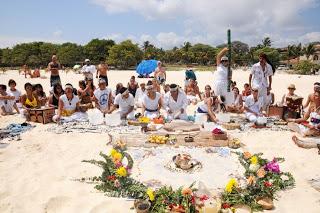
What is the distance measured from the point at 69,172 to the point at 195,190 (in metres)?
2.30

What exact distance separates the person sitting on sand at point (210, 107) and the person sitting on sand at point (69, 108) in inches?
138

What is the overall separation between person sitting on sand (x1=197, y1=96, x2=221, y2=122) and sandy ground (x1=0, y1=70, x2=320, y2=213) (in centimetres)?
115

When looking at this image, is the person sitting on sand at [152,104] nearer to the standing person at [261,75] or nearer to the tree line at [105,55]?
the standing person at [261,75]

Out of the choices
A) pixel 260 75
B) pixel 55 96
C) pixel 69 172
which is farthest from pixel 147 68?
pixel 69 172

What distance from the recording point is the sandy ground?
4145 millimetres

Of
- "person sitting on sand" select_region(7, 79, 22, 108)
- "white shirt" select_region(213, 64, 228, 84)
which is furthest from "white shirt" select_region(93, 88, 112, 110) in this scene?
"white shirt" select_region(213, 64, 228, 84)

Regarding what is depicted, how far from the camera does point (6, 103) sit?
9.84m

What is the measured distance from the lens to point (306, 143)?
21.0ft

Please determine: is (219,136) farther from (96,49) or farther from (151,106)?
(96,49)

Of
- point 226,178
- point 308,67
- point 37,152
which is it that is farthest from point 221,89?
point 308,67

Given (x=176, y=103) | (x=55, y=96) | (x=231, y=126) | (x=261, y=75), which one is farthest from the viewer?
(x=55, y=96)

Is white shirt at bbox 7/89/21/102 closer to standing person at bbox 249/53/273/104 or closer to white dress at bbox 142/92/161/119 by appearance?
white dress at bbox 142/92/161/119

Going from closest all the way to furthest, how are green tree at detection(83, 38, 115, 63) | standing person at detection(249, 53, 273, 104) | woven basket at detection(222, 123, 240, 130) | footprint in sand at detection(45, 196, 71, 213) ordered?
1. footprint in sand at detection(45, 196, 71, 213)
2. woven basket at detection(222, 123, 240, 130)
3. standing person at detection(249, 53, 273, 104)
4. green tree at detection(83, 38, 115, 63)

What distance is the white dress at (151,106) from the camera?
858 cm
